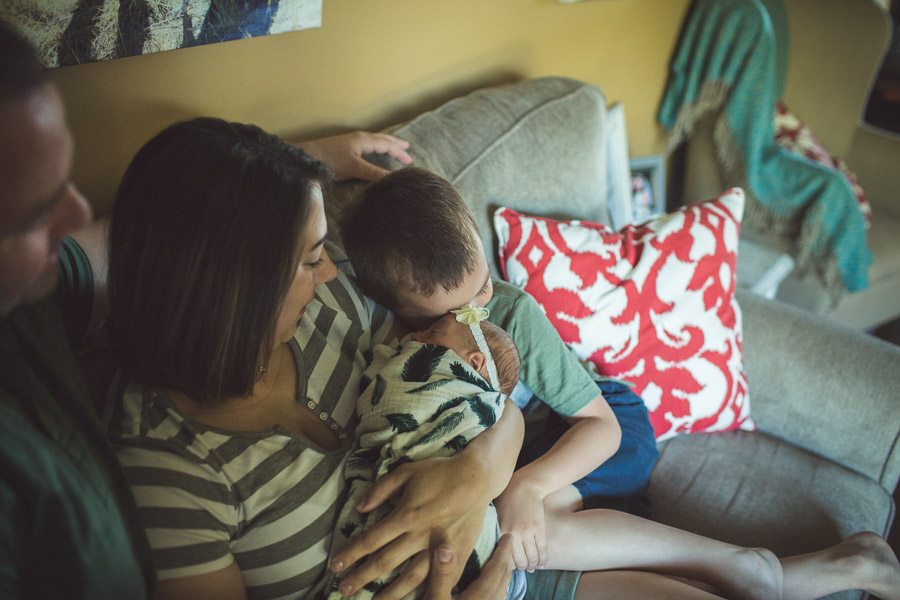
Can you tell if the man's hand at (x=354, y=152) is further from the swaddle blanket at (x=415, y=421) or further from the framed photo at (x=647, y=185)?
the framed photo at (x=647, y=185)

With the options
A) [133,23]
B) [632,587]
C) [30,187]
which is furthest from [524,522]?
[133,23]

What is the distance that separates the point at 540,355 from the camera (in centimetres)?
115

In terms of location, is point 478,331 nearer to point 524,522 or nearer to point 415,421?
point 415,421

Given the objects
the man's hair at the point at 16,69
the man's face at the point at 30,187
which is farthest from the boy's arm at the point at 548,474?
the man's hair at the point at 16,69

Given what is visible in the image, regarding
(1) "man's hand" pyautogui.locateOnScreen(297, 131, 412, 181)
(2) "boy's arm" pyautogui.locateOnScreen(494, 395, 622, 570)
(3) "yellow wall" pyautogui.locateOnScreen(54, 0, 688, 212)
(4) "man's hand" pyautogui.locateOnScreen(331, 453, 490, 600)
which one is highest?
(3) "yellow wall" pyautogui.locateOnScreen(54, 0, 688, 212)

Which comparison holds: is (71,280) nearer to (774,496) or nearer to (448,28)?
(448,28)

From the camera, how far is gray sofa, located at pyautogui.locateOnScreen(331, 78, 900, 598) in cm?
134

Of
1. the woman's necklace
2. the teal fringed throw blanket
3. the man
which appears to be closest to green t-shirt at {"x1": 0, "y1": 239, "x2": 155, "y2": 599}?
the man

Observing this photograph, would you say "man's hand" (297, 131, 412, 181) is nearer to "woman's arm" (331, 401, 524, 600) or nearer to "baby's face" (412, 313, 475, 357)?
"baby's face" (412, 313, 475, 357)

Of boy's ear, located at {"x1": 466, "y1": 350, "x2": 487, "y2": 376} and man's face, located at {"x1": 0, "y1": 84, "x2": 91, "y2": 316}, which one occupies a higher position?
man's face, located at {"x1": 0, "y1": 84, "x2": 91, "y2": 316}

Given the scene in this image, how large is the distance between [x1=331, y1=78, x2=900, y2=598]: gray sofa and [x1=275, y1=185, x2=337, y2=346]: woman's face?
35cm

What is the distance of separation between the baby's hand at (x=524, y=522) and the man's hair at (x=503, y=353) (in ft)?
0.58

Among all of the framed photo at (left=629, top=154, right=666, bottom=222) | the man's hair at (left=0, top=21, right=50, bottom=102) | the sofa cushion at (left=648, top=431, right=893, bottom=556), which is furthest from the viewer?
the framed photo at (left=629, top=154, right=666, bottom=222)

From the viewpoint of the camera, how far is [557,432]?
1.24 m
